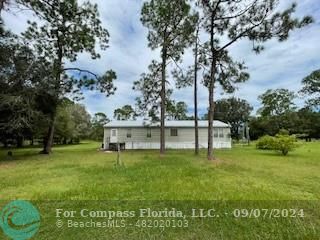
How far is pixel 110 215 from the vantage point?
3.86 m

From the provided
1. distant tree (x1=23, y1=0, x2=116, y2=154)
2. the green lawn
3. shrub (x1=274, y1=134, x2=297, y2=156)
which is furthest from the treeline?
shrub (x1=274, y1=134, x2=297, y2=156)

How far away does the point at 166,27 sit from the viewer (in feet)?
55.1

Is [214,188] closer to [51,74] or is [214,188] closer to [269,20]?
[269,20]

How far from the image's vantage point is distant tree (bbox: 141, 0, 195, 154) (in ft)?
51.9

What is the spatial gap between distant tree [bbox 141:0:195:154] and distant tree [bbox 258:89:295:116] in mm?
36335

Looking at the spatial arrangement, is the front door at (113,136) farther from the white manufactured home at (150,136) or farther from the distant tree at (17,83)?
the distant tree at (17,83)

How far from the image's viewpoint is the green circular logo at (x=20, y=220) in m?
3.15

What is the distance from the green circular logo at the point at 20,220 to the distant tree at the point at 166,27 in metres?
12.9

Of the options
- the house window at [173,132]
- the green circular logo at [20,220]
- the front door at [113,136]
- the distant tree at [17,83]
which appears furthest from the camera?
the house window at [173,132]

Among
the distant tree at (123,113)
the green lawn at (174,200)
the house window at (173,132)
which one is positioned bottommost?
the green lawn at (174,200)

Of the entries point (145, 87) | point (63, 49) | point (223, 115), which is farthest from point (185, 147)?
point (223, 115)

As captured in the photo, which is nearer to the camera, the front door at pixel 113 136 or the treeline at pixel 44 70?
the treeline at pixel 44 70

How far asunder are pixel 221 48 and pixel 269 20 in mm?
3099

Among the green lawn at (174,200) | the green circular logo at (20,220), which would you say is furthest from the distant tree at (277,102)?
the green circular logo at (20,220)
